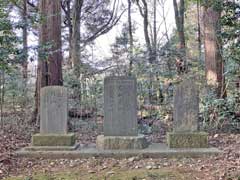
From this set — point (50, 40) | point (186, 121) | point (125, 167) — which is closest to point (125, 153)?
point (125, 167)

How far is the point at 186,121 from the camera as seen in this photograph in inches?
336

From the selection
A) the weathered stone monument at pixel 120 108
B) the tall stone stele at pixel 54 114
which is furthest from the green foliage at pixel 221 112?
the tall stone stele at pixel 54 114

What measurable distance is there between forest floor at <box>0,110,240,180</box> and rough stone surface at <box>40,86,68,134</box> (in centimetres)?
88

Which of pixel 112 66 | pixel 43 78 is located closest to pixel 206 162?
pixel 43 78

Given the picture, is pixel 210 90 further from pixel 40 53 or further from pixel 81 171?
pixel 81 171

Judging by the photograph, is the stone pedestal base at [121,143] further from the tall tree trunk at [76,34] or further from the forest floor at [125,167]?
the tall tree trunk at [76,34]

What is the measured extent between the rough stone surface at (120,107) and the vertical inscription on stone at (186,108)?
0.92m

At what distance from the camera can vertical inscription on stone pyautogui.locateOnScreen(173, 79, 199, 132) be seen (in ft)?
28.0

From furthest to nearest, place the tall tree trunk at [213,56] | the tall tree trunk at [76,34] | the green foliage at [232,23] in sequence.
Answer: the tall tree trunk at [76,34] < the tall tree trunk at [213,56] < the green foliage at [232,23]

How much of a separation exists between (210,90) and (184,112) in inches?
141

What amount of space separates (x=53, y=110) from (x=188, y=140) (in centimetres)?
300

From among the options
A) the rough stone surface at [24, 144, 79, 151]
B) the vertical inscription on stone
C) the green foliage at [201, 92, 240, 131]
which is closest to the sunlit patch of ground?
the rough stone surface at [24, 144, 79, 151]

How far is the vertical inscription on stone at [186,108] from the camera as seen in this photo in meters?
8.52

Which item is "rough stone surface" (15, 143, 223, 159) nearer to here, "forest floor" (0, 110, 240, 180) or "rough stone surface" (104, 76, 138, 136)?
"forest floor" (0, 110, 240, 180)
